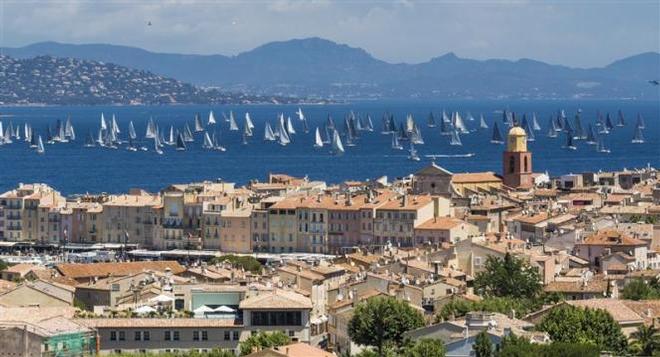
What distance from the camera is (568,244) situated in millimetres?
62812

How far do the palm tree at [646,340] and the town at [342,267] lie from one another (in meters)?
0.07

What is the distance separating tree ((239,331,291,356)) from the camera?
35250mm

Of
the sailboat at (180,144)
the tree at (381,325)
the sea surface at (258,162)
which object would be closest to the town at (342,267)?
the tree at (381,325)

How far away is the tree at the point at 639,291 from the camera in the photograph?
4689 centimetres

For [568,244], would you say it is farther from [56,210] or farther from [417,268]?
[56,210]

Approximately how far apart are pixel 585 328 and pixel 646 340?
1162mm

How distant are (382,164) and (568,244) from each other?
3369 inches

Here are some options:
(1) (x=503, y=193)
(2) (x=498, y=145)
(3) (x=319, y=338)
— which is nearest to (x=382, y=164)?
(2) (x=498, y=145)

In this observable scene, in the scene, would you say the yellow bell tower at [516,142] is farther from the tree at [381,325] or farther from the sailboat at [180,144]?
the sailboat at [180,144]

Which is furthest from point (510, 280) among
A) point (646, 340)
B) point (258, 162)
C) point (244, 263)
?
point (258, 162)

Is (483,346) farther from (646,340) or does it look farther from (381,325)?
(381,325)

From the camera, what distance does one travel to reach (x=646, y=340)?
37562mm

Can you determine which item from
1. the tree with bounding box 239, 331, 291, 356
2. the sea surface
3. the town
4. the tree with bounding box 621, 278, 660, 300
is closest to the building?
the town

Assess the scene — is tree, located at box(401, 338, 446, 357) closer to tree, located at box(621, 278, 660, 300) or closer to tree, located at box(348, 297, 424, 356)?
tree, located at box(348, 297, 424, 356)
